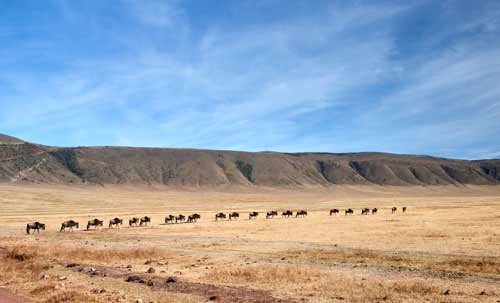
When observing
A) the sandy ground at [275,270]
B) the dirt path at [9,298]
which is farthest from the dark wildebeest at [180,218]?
the dirt path at [9,298]

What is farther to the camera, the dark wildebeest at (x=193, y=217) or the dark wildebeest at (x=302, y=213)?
the dark wildebeest at (x=302, y=213)

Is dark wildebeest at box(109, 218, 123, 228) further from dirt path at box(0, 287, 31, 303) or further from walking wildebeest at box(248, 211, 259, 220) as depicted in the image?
dirt path at box(0, 287, 31, 303)

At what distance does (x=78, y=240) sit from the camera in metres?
38.1

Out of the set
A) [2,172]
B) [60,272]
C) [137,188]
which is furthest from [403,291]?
[2,172]

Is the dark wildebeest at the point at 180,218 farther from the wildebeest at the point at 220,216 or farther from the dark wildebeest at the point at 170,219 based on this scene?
the wildebeest at the point at 220,216

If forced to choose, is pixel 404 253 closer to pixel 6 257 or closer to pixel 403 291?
pixel 403 291

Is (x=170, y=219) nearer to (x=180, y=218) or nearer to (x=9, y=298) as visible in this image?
(x=180, y=218)

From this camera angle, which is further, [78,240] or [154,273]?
[78,240]

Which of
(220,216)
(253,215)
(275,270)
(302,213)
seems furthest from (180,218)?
(275,270)

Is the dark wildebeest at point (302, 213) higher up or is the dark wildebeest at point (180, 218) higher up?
the dark wildebeest at point (302, 213)

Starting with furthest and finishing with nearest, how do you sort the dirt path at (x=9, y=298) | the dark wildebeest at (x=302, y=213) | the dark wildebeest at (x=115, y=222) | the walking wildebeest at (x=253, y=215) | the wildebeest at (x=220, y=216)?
the dark wildebeest at (x=302, y=213) → the walking wildebeest at (x=253, y=215) → the wildebeest at (x=220, y=216) → the dark wildebeest at (x=115, y=222) → the dirt path at (x=9, y=298)

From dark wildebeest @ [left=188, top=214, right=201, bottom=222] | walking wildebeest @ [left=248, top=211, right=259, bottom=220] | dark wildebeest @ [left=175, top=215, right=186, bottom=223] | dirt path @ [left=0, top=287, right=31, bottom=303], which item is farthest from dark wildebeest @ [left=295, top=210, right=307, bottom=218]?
dirt path @ [left=0, top=287, right=31, bottom=303]

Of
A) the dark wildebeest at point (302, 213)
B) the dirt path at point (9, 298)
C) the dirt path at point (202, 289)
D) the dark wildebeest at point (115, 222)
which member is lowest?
the dark wildebeest at point (115, 222)

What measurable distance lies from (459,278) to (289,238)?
18.3m
